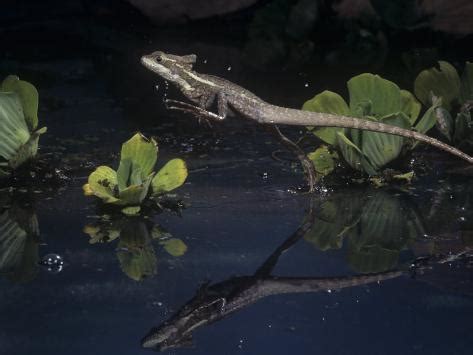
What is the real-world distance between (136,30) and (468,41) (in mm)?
3105

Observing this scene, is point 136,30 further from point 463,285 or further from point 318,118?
point 463,285

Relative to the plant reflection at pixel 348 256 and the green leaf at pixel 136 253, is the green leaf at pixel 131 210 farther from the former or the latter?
the plant reflection at pixel 348 256

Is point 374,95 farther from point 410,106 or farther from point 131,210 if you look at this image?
point 131,210

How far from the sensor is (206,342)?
7.25ft

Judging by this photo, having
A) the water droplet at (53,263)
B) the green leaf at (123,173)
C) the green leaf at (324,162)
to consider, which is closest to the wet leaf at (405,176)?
the green leaf at (324,162)

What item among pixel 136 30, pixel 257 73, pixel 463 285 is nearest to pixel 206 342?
pixel 463 285

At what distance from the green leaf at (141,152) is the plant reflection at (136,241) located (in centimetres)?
22

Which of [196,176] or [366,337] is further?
[196,176]

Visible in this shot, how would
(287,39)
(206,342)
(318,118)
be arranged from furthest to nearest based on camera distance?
1. (287,39)
2. (318,118)
3. (206,342)

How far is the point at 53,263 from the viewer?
2.79 metres

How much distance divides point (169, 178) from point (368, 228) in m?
0.83

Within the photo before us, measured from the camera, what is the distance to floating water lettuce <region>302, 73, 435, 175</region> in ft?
11.3

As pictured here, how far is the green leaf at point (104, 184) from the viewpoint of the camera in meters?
3.10

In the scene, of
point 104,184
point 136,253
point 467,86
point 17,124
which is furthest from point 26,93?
point 467,86
